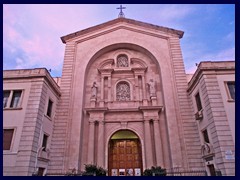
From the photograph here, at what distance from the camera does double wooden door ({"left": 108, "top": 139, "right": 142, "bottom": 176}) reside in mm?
15219

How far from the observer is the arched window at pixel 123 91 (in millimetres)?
17328

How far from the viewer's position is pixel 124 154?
16.0m

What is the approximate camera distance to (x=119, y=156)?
1588 centimetres

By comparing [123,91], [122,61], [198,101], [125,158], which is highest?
[122,61]

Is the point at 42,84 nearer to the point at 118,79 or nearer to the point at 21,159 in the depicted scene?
the point at 21,159

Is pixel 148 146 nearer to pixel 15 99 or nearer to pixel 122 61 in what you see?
pixel 122 61

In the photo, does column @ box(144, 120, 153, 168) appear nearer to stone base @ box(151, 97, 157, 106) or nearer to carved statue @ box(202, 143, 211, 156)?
stone base @ box(151, 97, 157, 106)

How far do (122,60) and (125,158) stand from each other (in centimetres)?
914

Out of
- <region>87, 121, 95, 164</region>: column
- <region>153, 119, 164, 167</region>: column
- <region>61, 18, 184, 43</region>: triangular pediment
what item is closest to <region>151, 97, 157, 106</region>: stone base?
<region>153, 119, 164, 167</region>: column

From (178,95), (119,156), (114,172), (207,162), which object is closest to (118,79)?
(178,95)

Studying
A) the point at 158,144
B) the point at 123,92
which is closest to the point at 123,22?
the point at 123,92

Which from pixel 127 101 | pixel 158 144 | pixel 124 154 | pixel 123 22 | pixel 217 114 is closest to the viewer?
pixel 217 114

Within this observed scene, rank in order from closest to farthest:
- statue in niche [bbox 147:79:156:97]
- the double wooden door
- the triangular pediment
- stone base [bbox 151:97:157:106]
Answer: the double wooden door < stone base [bbox 151:97:157:106] < statue in niche [bbox 147:79:156:97] < the triangular pediment

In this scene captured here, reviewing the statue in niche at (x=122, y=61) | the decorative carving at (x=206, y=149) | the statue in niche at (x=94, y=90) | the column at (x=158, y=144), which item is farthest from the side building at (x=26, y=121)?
the decorative carving at (x=206, y=149)
